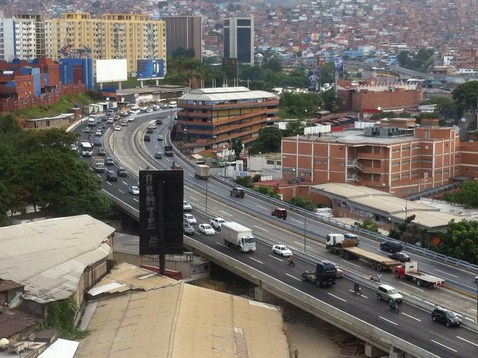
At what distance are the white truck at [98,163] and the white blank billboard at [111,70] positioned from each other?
2598 cm

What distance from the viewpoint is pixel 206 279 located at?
25.7m

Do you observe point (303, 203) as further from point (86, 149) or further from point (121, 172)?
point (86, 149)

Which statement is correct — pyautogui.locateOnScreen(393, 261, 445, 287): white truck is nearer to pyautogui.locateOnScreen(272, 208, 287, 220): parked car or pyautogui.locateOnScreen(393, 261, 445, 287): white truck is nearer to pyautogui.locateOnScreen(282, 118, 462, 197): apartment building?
pyautogui.locateOnScreen(272, 208, 287, 220): parked car

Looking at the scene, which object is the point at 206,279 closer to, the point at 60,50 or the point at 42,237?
the point at 42,237

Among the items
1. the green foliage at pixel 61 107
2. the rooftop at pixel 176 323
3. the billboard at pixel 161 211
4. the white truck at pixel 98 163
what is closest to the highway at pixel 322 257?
the white truck at pixel 98 163

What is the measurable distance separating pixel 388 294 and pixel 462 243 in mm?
5672

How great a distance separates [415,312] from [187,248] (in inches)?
335

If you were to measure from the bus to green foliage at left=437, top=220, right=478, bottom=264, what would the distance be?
19.9m

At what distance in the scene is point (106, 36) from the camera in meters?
73.0

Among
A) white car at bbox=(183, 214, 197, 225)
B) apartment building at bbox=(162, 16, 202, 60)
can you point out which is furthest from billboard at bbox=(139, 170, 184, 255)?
apartment building at bbox=(162, 16, 202, 60)

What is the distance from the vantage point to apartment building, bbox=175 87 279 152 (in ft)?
176

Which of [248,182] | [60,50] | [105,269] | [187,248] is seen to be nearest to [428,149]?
[248,182]

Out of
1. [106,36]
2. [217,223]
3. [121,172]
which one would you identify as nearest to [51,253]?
[217,223]

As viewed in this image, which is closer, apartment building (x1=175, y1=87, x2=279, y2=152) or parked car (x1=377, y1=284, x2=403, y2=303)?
parked car (x1=377, y1=284, x2=403, y2=303)
